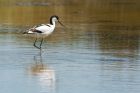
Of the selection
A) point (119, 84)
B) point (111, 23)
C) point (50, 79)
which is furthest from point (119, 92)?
point (111, 23)

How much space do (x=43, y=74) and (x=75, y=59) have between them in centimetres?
277

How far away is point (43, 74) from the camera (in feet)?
47.7

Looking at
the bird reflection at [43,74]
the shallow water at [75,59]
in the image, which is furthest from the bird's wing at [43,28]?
the bird reflection at [43,74]

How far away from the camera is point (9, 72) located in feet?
47.9

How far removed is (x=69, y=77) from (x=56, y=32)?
12.4m

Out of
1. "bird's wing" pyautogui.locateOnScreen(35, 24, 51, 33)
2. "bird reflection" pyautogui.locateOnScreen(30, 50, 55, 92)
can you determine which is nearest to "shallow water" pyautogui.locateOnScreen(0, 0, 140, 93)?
"bird reflection" pyautogui.locateOnScreen(30, 50, 55, 92)

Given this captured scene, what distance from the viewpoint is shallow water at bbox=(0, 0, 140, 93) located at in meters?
12.9

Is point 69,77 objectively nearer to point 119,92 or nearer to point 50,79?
point 50,79

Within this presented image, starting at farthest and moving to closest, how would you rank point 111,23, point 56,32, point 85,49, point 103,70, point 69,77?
point 111,23
point 56,32
point 85,49
point 103,70
point 69,77

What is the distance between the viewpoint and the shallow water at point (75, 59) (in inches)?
508

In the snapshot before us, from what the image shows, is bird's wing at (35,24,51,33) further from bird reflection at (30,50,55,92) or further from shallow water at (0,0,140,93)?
bird reflection at (30,50,55,92)

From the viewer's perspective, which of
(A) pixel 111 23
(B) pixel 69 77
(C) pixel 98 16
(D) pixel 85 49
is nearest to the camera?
(B) pixel 69 77

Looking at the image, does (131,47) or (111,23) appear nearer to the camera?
(131,47)

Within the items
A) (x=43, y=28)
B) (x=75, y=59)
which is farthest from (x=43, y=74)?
(x=43, y=28)
